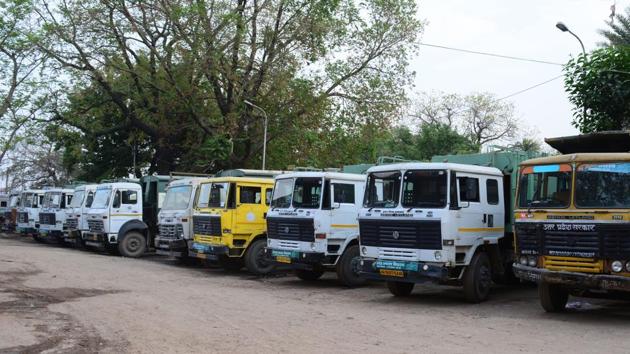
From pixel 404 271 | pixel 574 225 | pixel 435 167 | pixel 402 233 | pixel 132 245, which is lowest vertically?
pixel 132 245

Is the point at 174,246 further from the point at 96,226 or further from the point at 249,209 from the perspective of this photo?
the point at 96,226

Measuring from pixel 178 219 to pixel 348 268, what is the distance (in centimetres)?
659

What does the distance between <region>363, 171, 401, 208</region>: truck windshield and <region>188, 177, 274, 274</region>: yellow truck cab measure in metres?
5.05

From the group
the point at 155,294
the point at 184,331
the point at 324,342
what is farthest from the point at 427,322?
the point at 155,294

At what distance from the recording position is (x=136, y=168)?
39.2 meters

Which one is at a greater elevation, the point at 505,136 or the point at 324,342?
the point at 505,136

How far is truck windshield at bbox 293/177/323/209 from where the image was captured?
1469 centimetres

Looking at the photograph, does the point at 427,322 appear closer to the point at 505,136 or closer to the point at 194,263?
the point at 194,263

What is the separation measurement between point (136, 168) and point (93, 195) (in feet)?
52.1

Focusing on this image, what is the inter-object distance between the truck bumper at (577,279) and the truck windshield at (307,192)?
548 centimetres

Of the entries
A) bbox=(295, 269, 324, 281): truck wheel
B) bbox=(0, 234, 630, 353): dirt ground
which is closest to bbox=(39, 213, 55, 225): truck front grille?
bbox=(0, 234, 630, 353): dirt ground

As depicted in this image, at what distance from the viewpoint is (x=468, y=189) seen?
12.2 metres

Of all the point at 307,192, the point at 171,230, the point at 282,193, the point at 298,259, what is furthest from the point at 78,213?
the point at 298,259

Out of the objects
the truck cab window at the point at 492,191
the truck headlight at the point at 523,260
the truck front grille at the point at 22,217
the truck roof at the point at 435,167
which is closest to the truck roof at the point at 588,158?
the truck roof at the point at 435,167
